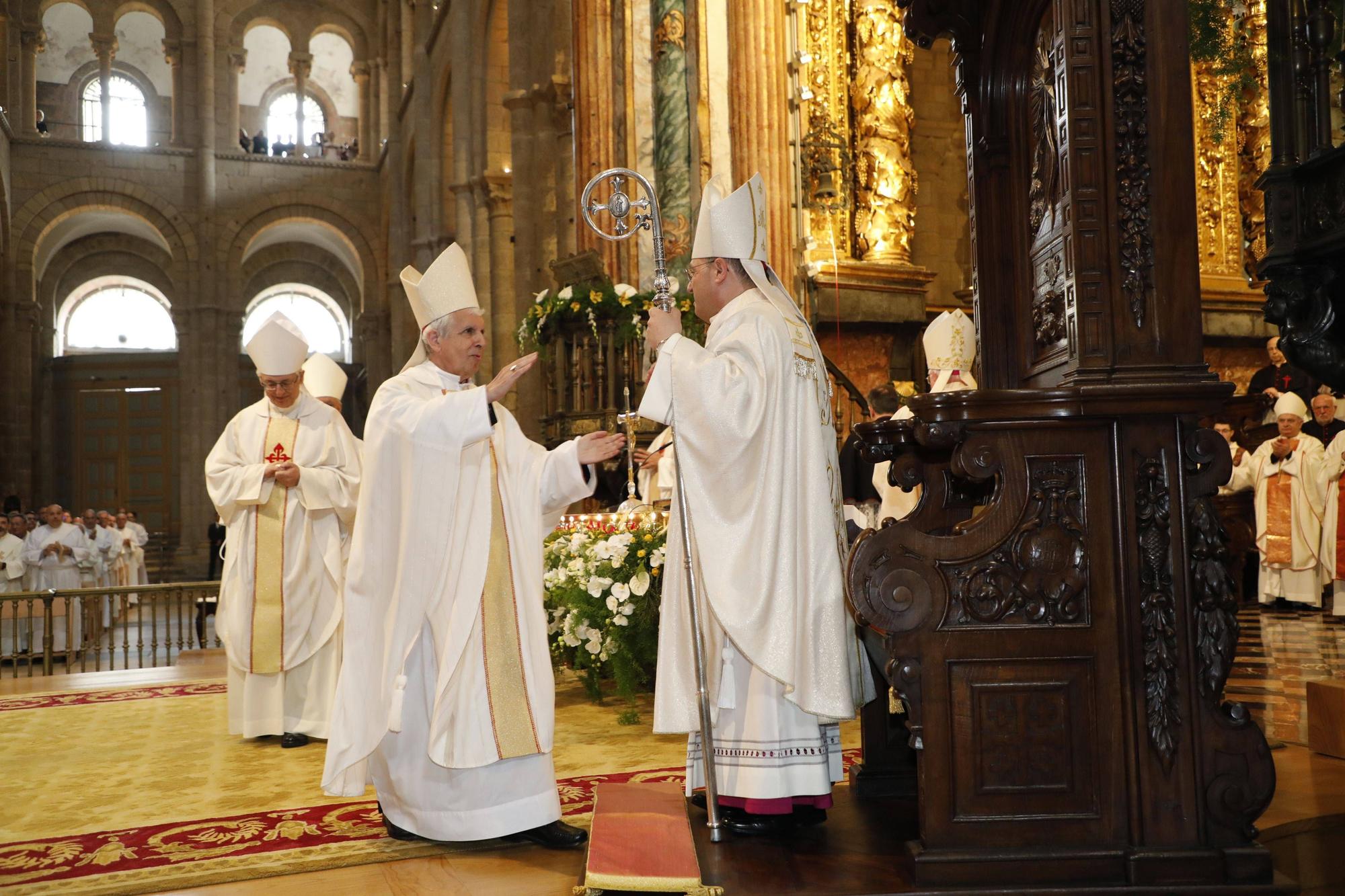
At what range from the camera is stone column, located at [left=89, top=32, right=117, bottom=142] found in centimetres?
2830

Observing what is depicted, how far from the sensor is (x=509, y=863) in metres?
3.24

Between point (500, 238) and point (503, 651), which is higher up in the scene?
point (500, 238)

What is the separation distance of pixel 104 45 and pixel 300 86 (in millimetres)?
4658

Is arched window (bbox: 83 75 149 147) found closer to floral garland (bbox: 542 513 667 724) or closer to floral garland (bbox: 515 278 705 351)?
floral garland (bbox: 515 278 705 351)

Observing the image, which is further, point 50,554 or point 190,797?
point 50,554

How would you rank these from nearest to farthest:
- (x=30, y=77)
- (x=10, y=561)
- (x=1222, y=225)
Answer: (x=1222, y=225) < (x=10, y=561) < (x=30, y=77)

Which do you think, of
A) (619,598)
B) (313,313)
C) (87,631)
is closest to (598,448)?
(619,598)

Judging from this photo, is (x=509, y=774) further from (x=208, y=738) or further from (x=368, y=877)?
(x=208, y=738)

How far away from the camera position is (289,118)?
3169 cm

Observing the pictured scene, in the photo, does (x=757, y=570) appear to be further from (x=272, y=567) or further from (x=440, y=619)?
(x=272, y=567)

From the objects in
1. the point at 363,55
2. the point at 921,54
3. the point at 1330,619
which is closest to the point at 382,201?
the point at 363,55

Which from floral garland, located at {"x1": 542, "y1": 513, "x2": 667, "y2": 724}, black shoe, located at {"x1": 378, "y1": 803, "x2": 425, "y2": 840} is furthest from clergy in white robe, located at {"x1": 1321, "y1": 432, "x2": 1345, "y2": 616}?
black shoe, located at {"x1": 378, "y1": 803, "x2": 425, "y2": 840}

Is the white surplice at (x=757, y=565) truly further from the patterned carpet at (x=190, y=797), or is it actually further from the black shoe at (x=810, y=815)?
the patterned carpet at (x=190, y=797)

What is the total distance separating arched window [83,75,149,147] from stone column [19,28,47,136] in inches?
98.1
